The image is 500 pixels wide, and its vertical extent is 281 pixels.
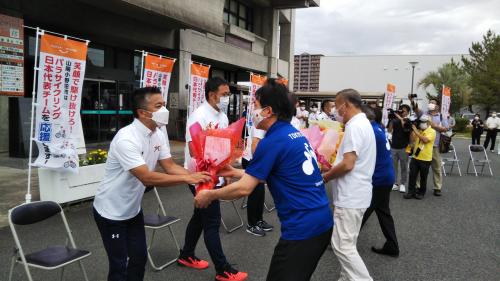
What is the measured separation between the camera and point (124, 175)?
2.76 meters

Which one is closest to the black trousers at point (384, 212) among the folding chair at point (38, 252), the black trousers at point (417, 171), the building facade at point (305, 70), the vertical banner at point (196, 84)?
the folding chair at point (38, 252)

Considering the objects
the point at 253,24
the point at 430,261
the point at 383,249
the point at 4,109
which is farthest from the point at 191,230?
the point at 253,24

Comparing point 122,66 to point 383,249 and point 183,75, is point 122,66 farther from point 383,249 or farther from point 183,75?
point 383,249

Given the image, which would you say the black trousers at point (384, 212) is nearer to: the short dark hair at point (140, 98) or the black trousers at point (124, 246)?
the black trousers at point (124, 246)

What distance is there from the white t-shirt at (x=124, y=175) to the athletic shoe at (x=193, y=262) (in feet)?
4.43

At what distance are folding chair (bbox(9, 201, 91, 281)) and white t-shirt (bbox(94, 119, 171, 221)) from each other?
1.87 ft

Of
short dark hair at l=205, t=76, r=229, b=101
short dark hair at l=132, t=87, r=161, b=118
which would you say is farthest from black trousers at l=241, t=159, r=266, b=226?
short dark hair at l=132, t=87, r=161, b=118

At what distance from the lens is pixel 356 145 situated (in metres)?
3.22

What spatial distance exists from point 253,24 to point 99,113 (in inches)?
447

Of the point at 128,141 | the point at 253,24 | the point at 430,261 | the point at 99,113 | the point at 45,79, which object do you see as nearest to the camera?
the point at 128,141

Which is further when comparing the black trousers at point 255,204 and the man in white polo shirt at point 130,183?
the black trousers at point 255,204

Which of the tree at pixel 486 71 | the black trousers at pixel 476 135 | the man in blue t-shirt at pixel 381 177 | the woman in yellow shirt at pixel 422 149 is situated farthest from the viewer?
the tree at pixel 486 71

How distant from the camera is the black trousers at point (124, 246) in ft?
9.06

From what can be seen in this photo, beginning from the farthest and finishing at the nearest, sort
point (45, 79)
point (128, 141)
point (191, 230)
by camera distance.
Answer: point (45, 79), point (191, 230), point (128, 141)
